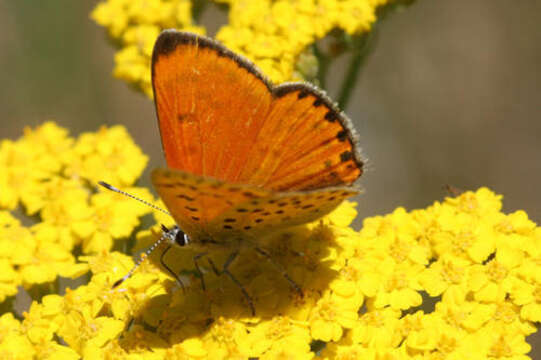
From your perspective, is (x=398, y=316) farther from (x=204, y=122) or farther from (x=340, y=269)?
(x=204, y=122)

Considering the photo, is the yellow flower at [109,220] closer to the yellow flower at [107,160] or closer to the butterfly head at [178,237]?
the yellow flower at [107,160]

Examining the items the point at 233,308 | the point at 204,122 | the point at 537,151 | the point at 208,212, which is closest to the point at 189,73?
the point at 204,122

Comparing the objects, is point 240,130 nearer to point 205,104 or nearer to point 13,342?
point 205,104

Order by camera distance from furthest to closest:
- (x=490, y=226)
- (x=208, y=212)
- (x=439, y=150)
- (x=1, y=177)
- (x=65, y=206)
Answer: (x=439, y=150) → (x=1, y=177) → (x=65, y=206) → (x=490, y=226) → (x=208, y=212)

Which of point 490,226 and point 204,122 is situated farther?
point 490,226

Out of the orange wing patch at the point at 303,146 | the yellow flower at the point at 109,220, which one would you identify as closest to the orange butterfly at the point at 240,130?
the orange wing patch at the point at 303,146

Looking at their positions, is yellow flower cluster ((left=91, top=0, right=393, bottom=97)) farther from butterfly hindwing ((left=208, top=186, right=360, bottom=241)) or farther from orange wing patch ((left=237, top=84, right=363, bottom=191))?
butterfly hindwing ((left=208, top=186, right=360, bottom=241))
